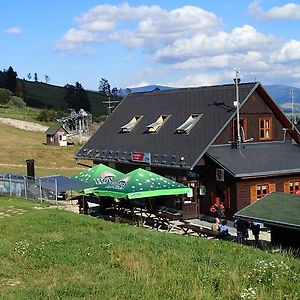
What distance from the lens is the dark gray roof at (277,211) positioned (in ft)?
60.5

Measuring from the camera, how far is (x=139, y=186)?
24766 mm

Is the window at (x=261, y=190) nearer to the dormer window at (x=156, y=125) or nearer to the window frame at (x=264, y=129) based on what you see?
the window frame at (x=264, y=129)

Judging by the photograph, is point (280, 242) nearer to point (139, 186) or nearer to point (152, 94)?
point (139, 186)

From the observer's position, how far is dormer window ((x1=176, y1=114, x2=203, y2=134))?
31750mm

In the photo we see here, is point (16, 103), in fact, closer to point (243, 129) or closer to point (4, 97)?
point (4, 97)

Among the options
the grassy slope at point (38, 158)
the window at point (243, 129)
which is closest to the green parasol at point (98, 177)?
the window at point (243, 129)

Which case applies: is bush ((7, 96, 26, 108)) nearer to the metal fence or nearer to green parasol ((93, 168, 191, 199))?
the metal fence

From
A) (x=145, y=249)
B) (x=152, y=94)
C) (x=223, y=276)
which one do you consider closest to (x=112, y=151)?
(x=152, y=94)

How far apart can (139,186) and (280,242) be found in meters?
7.36

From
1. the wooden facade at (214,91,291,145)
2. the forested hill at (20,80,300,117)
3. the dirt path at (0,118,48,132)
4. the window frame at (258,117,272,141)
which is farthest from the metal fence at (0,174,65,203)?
the forested hill at (20,80,300,117)

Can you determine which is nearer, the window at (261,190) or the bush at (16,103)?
the window at (261,190)

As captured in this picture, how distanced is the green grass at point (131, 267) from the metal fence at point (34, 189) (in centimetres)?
1072

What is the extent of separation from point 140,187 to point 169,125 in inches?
388

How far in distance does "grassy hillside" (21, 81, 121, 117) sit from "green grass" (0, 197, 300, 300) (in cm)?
11819
